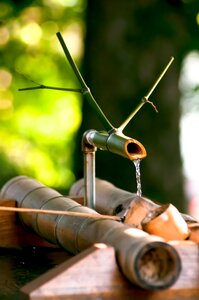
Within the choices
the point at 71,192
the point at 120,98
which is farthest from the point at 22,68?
the point at 71,192

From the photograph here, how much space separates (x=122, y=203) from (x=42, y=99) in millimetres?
8179

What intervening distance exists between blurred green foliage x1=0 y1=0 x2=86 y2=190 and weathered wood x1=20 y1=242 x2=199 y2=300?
835 cm

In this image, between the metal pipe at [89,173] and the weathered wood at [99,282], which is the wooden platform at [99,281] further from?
the metal pipe at [89,173]

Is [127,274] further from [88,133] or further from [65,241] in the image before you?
[88,133]

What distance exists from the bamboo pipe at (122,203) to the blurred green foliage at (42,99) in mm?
6723

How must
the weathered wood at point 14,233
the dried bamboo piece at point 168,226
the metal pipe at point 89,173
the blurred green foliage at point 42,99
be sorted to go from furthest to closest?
the blurred green foliage at point 42,99 < the weathered wood at point 14,233 < the metal pipe at point 89,173 < the dried bamboo piece at point 168,226

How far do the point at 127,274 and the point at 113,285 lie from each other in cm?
7

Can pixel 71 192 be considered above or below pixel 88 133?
below

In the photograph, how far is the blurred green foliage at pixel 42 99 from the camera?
11789 mm

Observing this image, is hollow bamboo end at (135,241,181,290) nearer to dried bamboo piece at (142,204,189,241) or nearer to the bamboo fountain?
the bamboo fountain

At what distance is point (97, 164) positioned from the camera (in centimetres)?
837

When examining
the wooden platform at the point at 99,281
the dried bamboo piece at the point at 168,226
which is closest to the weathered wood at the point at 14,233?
the dried bamboo piece at the point at 168,226

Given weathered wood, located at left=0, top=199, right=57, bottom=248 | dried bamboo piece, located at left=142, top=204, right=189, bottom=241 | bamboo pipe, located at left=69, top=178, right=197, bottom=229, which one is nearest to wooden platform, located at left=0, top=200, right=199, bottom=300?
dried bamboo piece, located at left=142, top=204, right=189, bottom=241

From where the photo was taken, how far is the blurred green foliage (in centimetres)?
1179
